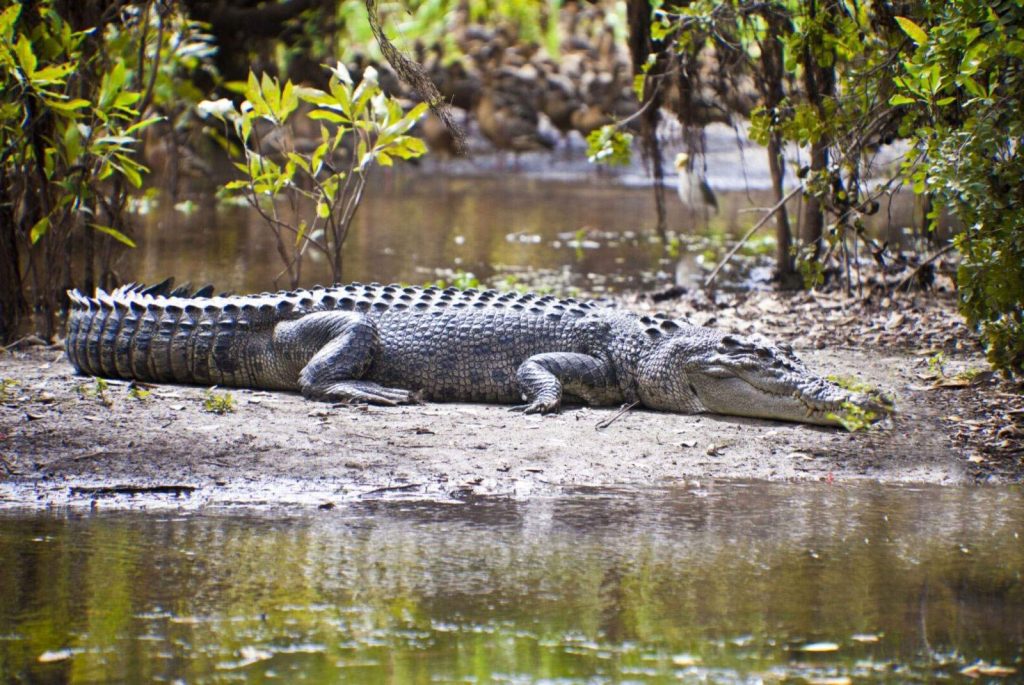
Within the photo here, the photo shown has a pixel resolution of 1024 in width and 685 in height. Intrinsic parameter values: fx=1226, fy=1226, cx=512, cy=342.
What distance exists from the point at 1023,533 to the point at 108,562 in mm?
3026

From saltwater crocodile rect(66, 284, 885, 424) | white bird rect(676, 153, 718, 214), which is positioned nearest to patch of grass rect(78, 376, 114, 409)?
saltwater crocodile rect(66, 284, 885, 424)

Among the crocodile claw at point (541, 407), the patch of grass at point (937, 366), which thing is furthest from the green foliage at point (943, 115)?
the crocodile claw at point (541, 407)

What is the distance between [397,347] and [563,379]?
2.99 feet

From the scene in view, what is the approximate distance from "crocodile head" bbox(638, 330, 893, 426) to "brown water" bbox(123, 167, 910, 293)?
256 cm

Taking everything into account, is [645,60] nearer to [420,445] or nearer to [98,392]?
[420,445]

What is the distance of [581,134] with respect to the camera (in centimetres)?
2028

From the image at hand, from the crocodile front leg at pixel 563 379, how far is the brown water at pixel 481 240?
8.64 ft

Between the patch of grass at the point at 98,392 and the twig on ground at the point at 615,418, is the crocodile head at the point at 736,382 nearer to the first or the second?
the twig on ground at the point at 615,418

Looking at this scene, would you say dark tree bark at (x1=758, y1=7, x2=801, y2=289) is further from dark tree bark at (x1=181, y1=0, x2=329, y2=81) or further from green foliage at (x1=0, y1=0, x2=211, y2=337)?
dark tree bark at (x1=181, y1=0, x2=329, y2=81)

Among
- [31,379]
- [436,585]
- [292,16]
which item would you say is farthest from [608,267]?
[292,16]

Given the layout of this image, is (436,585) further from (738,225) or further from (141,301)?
(738,225)

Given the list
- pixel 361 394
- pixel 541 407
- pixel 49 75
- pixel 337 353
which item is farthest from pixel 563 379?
pixel 49 75

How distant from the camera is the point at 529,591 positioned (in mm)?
3586

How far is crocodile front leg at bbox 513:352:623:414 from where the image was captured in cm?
609
